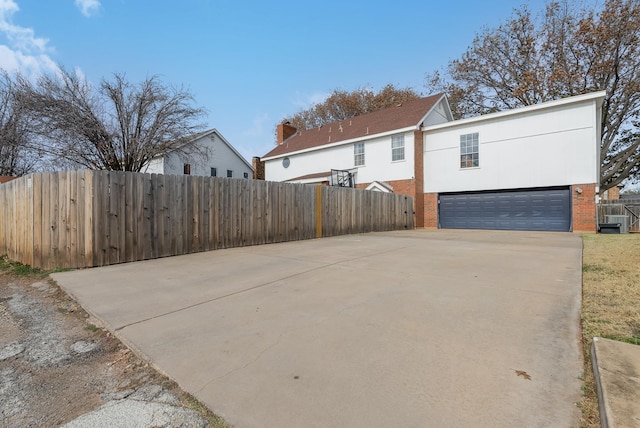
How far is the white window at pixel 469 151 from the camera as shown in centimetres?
1741

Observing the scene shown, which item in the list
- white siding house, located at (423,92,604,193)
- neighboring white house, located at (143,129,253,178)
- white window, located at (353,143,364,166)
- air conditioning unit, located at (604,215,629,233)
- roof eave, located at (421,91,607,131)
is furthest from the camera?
neighboring white house, located at (143,129,253,178)

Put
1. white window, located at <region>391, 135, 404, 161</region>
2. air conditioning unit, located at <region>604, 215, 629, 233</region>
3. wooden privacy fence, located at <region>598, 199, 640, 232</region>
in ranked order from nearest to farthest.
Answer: air conditioning unit, located at <region>604, 215, 629, 233</region>, wooden privacy fence, located at <region>598, 199, 640, 232</region>, white window, located at <region>391, 135, 404, 161</region>

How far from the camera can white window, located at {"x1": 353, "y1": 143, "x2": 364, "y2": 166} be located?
21.2 m

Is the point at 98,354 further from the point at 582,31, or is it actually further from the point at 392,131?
the point at 582,31

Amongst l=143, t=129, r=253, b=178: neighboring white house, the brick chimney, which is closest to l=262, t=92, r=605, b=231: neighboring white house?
the brick chimney

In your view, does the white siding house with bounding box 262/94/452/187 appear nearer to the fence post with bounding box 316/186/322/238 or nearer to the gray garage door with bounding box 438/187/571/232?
the gray garage door with bounding box 438/187/571/232

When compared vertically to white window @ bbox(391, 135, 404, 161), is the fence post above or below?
below

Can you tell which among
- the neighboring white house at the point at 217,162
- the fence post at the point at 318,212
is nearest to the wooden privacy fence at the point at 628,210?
the fence post at the point at 318,212

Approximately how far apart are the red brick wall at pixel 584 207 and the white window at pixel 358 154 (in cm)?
1134

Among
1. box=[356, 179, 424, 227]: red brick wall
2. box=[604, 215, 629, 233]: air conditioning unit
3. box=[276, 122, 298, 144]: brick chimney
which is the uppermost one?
box=[276, 122, 298, 144]: brick chimney

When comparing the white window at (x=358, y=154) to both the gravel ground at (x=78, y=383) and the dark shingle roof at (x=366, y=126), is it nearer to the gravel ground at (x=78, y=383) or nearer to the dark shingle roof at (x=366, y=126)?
the dark shingle roof at (x=366, y=126)

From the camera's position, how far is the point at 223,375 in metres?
2.24

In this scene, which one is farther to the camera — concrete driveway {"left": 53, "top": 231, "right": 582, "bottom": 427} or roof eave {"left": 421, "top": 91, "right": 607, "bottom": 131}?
roof eave {"left": 421, "top": 91, "right": 607, "bottom": 131}

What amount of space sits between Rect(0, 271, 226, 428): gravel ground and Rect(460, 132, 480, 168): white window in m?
18.3
